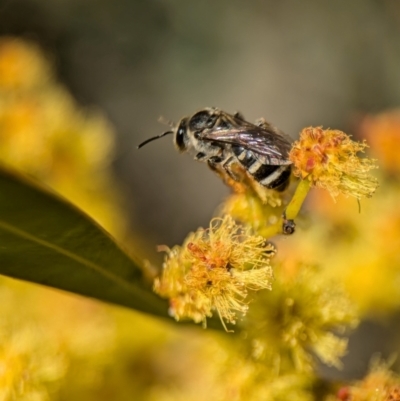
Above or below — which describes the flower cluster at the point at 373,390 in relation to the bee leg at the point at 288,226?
below

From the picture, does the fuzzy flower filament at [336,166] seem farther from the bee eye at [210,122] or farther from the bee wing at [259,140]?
the bee eye at [210,122]

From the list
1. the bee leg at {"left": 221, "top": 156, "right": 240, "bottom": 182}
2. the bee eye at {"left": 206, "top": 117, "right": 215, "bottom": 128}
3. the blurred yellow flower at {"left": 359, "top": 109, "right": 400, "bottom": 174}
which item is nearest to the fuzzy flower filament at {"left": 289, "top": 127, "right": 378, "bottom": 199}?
the bee leg at {"left": 221, "top": 156, "right": 240, "bottom": 182}

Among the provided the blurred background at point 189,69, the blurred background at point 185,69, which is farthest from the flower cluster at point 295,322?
the blurred background at point 185,69

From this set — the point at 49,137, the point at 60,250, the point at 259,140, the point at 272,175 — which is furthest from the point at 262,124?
the point at 49,137

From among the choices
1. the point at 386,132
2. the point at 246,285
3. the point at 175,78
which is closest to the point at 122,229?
the point at 386,132

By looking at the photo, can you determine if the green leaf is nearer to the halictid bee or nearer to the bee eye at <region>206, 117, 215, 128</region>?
the halictid bee

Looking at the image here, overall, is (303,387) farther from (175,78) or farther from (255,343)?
(175,78)
